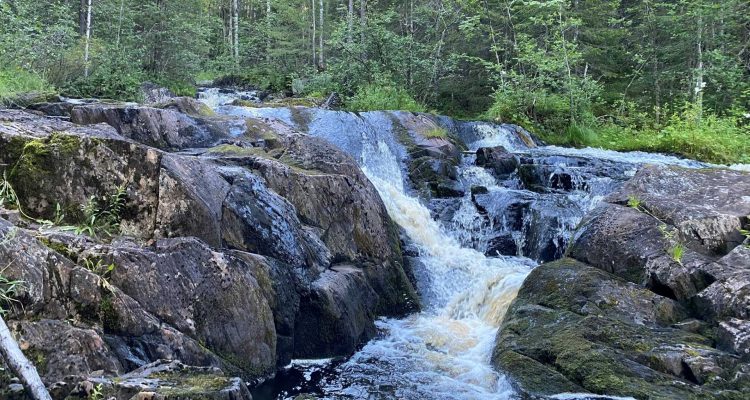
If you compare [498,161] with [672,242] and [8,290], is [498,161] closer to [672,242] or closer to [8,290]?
[672,242]

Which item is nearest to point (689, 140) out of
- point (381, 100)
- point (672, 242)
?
point (381, 100)

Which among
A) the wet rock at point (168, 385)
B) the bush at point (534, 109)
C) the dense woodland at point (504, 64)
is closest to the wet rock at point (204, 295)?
the wet rock at point (168, 385)

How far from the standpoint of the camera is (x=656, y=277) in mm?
6363

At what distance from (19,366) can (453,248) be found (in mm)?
7971

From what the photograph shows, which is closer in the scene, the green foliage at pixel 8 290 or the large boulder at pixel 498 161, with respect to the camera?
the green foliage at pixel 8 290

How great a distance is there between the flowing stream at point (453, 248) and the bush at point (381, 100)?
2333 millimetres

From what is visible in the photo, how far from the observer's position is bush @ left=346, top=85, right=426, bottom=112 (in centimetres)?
1717

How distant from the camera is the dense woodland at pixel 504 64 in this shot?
15.5 meters

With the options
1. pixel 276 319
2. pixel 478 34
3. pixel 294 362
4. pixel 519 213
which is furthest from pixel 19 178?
pixel 478 34

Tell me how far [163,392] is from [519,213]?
8402 millimetres

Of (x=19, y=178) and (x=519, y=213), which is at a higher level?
(x=19, y=178)

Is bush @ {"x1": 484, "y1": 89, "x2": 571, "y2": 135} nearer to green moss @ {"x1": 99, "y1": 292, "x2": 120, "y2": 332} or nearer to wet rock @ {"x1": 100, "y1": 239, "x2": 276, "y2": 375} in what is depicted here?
wet rock @ {"x1": 100, "y1": 239, "x2": 276, "y2": 375}

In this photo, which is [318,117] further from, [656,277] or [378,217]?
[656,277]

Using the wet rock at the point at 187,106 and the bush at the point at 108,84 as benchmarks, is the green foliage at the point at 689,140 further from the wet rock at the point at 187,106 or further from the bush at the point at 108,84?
the bush at the point at 108,84
